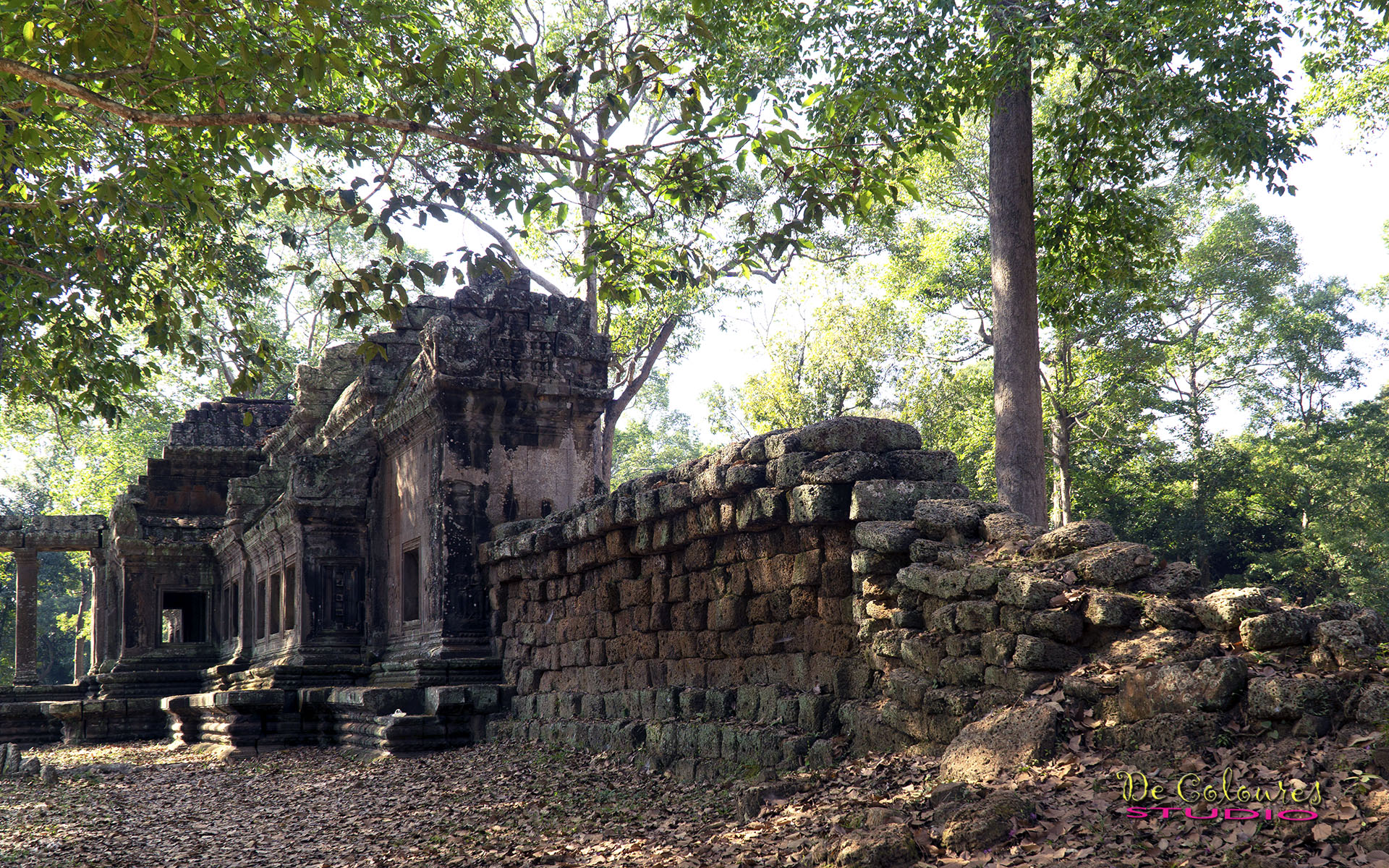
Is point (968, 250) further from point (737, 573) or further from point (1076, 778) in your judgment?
point (1076, 778)

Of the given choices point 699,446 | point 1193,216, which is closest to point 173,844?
point 1193,216

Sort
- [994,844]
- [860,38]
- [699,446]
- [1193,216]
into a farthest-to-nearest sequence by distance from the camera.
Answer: [699,446], [1193,216], [860,38], [994,844]

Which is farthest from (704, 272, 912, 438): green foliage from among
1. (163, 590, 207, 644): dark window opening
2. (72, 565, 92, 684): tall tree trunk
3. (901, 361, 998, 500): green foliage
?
(72, 565, 92, 684): tall tree trunk

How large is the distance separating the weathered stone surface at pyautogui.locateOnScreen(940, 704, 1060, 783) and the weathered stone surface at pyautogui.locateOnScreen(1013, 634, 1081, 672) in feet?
0.71

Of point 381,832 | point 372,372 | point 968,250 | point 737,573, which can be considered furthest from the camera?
point 968,250

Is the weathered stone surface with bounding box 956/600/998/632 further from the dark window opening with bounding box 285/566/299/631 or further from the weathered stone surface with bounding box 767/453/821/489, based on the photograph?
the dark window opening with bounding box 285/566/299/631

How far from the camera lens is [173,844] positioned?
704 cm

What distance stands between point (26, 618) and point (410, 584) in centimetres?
1167

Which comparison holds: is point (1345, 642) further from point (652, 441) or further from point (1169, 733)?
point (652, 441)

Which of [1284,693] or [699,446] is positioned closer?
[1284,693]

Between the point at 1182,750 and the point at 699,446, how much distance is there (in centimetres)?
5037

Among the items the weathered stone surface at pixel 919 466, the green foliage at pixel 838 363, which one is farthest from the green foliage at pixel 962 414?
the weathered stone surface at pixel 919 466

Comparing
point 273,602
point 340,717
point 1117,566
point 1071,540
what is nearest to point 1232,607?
point 1117,566

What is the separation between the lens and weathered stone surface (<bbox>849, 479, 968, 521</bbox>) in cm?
625
